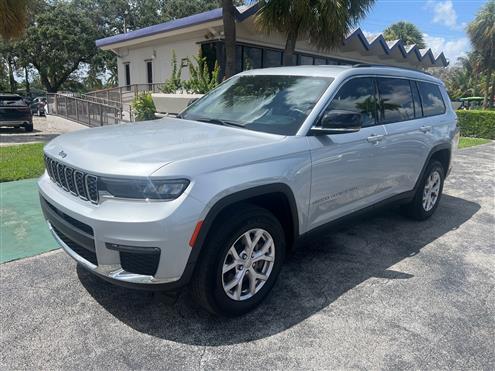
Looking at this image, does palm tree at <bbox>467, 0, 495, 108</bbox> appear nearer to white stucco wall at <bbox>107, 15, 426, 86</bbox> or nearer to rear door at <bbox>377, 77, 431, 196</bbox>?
Result: white stucco wall at <bbox>107, 15, 426, 86</bbox>

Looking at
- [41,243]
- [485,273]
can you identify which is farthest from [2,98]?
[485,273]

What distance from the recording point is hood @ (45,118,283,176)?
2.58 metres

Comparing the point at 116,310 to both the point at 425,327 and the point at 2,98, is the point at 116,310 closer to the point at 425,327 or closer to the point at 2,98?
the point at 425,327

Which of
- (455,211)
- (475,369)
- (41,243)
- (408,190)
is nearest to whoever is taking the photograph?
(475,369)

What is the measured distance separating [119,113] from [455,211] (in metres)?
11.4

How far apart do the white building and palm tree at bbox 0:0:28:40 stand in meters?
5.48

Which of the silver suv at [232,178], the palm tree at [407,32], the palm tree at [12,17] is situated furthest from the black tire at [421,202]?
the palm tree at [407,32]

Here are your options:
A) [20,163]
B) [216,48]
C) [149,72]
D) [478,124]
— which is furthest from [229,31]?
[478,124]

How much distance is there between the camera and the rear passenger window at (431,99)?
200 inches

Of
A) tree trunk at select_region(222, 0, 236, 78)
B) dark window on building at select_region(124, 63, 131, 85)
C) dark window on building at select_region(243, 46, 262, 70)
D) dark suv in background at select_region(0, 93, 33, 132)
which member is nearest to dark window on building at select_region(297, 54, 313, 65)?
dark window on building at select_region(243, 46, 262, 70)

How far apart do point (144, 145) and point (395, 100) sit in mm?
2906

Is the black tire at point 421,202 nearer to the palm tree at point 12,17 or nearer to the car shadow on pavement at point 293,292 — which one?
the car shadow on pavement at point 293,292

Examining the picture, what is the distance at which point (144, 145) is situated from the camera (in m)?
2.91

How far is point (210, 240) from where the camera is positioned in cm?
271
